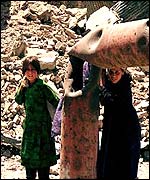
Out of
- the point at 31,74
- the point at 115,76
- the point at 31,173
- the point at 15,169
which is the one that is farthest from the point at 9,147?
the point at 115,76

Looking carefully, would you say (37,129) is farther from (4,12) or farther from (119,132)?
(4,12)

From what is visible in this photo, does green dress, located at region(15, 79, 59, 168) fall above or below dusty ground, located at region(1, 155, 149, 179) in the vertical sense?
above

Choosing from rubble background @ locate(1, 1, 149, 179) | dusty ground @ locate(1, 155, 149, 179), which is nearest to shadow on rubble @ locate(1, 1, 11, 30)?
rubble background @ locate(1, 1, 149, 179)

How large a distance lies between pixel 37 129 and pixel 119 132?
0.97 meters

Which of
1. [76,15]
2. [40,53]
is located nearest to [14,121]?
[40,53]

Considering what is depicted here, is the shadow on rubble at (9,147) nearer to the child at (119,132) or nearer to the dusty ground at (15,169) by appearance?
the dusty ground at (15,169)

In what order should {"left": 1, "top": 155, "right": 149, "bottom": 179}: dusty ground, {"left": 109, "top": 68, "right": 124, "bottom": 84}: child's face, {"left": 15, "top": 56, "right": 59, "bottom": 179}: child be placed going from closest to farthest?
{"left": 109, "top": 68, "right": 124, "bottom": 84}: child's face
{"left": 15, "top": 56, "right": 59, "bottom": 179}: child
{"left": 1, "top": 155, "right": 149, "bottom": 179}: dusty ground

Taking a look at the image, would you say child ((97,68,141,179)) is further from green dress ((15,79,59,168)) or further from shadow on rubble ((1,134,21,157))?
shadow on rubble ((1,134,21,157))

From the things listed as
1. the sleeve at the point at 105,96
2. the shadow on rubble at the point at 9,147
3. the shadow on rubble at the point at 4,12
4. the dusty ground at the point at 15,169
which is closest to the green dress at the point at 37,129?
the sleeve at the point at 105,96

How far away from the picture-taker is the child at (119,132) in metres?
3.62

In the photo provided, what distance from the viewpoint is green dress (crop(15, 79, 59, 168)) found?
4.38m

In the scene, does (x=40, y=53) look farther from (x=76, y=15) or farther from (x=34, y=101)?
(x=34, y=101)

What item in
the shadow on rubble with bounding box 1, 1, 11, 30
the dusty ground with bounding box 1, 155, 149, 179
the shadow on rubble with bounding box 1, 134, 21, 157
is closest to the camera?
the dusty ground with bounding box 1, 155, 149, 179

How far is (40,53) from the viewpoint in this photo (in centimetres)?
838
